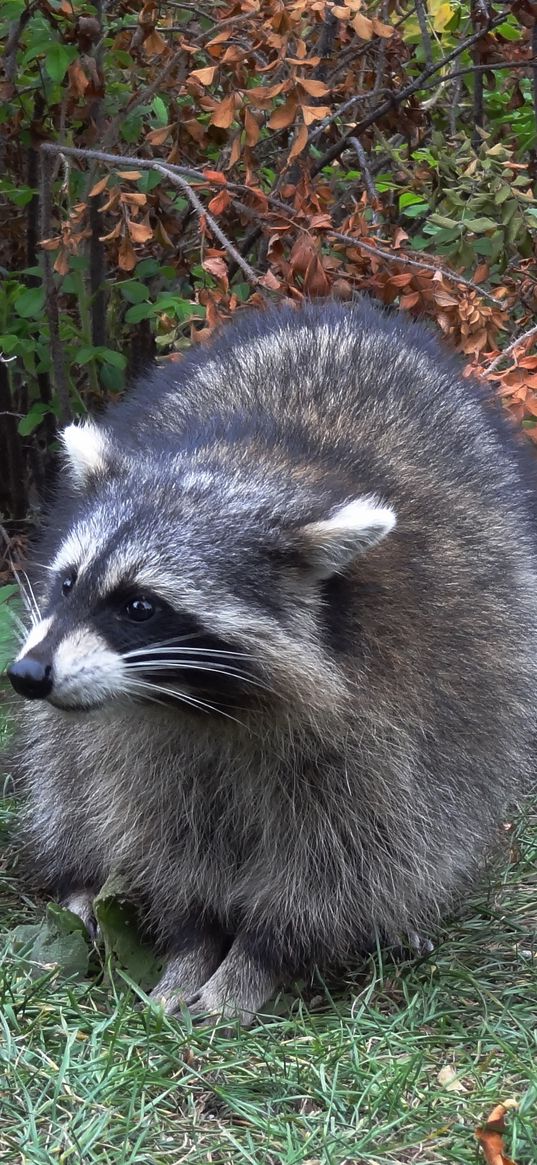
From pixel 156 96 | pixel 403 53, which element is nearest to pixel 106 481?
pixel 156 96

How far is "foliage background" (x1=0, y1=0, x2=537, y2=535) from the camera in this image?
17.0 ft

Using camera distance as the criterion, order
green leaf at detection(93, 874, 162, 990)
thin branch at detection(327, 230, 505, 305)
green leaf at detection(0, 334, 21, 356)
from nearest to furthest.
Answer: green leaf at detection(93, 874, 162, 990), thin branch at detection(327, 230, 505, 305), green leaf at detection(0, 334, 21, 356)

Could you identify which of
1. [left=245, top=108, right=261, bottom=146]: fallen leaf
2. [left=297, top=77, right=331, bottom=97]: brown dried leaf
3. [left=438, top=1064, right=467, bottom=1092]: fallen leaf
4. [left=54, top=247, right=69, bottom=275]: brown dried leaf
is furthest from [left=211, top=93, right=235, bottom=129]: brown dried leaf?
[left=438, top=1064, right=467, bottom=1092]: fallen leaf

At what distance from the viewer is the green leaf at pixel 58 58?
17.3 ft

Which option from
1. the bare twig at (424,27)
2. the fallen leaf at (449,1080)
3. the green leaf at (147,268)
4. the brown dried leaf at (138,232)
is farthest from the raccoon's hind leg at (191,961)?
the bare twig at (424,27)

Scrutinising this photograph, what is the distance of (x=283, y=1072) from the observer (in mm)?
3203

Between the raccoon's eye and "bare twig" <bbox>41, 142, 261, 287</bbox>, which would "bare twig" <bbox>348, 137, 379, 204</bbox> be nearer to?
"bare twig" <bbox>41, 142, 261, 287</bbox>

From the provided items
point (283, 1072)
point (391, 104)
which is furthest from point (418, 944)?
point (391, 104)

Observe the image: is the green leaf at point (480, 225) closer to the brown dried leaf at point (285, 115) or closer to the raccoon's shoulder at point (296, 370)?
the raccoon's shoulder at point (296, 370)

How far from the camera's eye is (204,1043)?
3334mm

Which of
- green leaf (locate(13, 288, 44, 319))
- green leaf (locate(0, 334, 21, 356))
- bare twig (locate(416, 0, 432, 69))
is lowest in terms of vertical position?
green leaf (locate(0, 334, 21, 356))

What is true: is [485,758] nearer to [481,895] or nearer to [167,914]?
[481,895]

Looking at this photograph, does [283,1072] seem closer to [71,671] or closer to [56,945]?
[56,945]

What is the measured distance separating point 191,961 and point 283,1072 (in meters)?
0.69
